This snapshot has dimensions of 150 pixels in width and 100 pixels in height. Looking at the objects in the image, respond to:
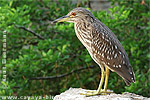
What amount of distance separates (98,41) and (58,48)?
1.92m

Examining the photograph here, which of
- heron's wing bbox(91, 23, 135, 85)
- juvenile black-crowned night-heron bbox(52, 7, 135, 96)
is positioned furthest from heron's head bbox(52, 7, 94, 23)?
heron's wing bbox(91, 23, 135, 85)

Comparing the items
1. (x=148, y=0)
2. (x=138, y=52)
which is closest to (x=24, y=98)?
(x=138, y=52)

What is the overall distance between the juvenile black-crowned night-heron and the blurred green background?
177 centimetres

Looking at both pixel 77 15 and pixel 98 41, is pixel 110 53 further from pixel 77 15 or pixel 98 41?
pixel 77 15

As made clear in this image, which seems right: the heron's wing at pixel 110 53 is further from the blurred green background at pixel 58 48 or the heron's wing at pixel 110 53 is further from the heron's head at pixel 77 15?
the blurred green background at pixel 58 48

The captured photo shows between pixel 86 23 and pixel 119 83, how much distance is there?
3019 millimetres

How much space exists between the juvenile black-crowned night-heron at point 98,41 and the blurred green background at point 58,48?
5.80ft

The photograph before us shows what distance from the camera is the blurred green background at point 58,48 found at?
640 cm

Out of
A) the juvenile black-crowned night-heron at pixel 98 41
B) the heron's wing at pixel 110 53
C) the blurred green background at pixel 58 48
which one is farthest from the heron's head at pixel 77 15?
the blurred green background at pixel 58 48

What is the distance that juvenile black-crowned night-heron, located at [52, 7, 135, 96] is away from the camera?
448cm

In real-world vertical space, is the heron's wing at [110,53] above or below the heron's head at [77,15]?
below

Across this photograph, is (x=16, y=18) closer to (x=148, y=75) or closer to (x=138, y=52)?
(x=138, y=52)

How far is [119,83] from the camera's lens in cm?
710

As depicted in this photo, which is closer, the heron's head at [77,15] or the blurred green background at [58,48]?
the heron's head at [77,15]
